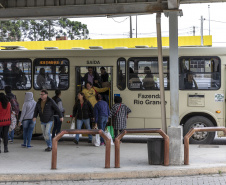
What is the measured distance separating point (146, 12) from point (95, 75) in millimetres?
4265

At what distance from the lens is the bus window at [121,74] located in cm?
1473

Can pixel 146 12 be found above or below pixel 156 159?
above

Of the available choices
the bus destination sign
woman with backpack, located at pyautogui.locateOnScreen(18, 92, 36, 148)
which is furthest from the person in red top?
the bus destination sign

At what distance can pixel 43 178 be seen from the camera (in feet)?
30.6

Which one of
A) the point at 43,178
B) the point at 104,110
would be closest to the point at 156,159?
the point at 43,178

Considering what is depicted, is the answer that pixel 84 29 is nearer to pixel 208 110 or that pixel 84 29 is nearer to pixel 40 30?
pixel 40 30

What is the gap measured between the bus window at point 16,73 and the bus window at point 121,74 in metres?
3.09

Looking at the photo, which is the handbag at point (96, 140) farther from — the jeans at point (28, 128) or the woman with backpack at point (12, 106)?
the woman with backpack at point (12, 106)

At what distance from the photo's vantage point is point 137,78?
1469 cm

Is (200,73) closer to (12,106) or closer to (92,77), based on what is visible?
(92,77)

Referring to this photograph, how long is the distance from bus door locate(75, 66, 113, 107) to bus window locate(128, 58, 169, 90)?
0.70m

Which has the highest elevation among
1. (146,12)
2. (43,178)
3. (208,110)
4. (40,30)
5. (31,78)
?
(40,30)

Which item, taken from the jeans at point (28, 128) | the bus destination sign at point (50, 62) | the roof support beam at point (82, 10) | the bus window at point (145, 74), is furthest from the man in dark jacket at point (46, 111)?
the bus window at point (145, 74)

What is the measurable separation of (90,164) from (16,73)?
620cm
